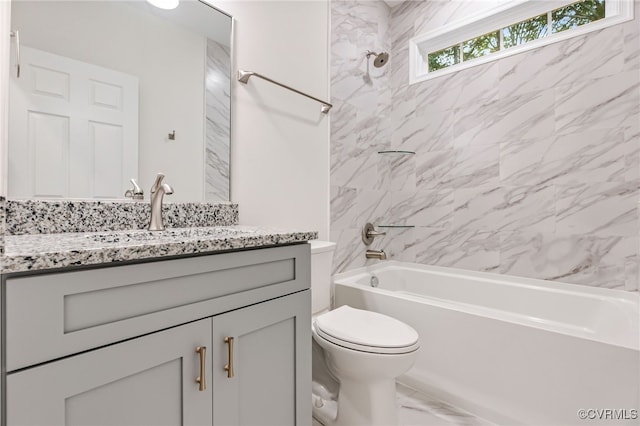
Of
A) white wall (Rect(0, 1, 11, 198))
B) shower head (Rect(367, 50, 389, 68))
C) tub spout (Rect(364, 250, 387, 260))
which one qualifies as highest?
Answer: shower head (Rect(367, 50, 389, 68))

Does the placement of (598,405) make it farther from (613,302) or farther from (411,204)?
(411,204)

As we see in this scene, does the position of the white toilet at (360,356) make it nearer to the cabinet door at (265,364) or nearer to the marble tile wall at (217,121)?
the cabinet door at (265,364)

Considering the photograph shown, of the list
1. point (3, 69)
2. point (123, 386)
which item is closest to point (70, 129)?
point (3, 69)

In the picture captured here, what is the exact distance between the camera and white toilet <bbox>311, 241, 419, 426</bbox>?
1.30 meters

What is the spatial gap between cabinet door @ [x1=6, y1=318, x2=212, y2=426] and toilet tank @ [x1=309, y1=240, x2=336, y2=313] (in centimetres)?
84

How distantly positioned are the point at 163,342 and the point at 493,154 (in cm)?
227

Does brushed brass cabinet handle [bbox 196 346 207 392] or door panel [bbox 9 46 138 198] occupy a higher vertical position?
door panel [bbox 9 46 138 198]

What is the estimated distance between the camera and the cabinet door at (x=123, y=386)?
1.85ft

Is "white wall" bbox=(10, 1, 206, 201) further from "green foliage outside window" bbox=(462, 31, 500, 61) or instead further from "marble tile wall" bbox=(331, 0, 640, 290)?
"green foliage outside window" bbox=(462, 31, 500, 61)

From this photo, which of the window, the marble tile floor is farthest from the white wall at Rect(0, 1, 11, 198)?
the window

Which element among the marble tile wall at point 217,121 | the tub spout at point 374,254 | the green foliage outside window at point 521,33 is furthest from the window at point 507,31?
the marble tile wall at point 217,121

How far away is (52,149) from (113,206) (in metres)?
0.24

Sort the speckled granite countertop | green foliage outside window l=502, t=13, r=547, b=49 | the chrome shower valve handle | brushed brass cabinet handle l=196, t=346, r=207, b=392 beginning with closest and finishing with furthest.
Result: the speckled granite countertop → brushed brass cabinet handle l=196, t=346, r=207, b=392 → green foliage outside window l=502, t=13, r=547, b=49 → the chrome shower valve handle

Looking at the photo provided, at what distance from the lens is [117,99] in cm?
117
